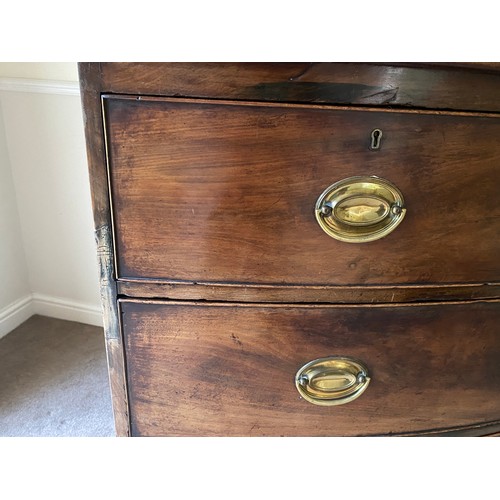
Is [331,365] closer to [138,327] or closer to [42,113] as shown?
[138,327]

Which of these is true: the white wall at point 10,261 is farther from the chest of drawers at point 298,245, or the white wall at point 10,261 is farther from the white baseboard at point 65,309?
the chest of drawers at point 298,245

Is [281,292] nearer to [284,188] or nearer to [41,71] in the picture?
[284,188]

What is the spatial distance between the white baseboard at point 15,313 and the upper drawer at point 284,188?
1001mm

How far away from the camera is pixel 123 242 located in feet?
1.70

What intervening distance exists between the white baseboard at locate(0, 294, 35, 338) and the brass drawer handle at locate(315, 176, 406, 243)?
117 centimetres

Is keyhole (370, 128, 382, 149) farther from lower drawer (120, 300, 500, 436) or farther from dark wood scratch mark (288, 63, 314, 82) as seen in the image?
lower drawer (120, 300, 500, 436)


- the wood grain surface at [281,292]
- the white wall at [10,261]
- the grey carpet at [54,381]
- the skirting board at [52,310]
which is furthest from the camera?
the skirting board at [52,310]

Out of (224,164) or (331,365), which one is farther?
(331,365)

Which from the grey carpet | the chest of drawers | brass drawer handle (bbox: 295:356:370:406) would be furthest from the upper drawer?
the grey carpet

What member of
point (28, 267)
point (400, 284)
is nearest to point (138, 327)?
point (400, 284)

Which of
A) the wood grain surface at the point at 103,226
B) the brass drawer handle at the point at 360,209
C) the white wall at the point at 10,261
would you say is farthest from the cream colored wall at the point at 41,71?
the brass drawer handle at the point at 360,209

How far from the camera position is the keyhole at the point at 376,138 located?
460mm

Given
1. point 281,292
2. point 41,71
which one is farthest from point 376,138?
point 41,71
